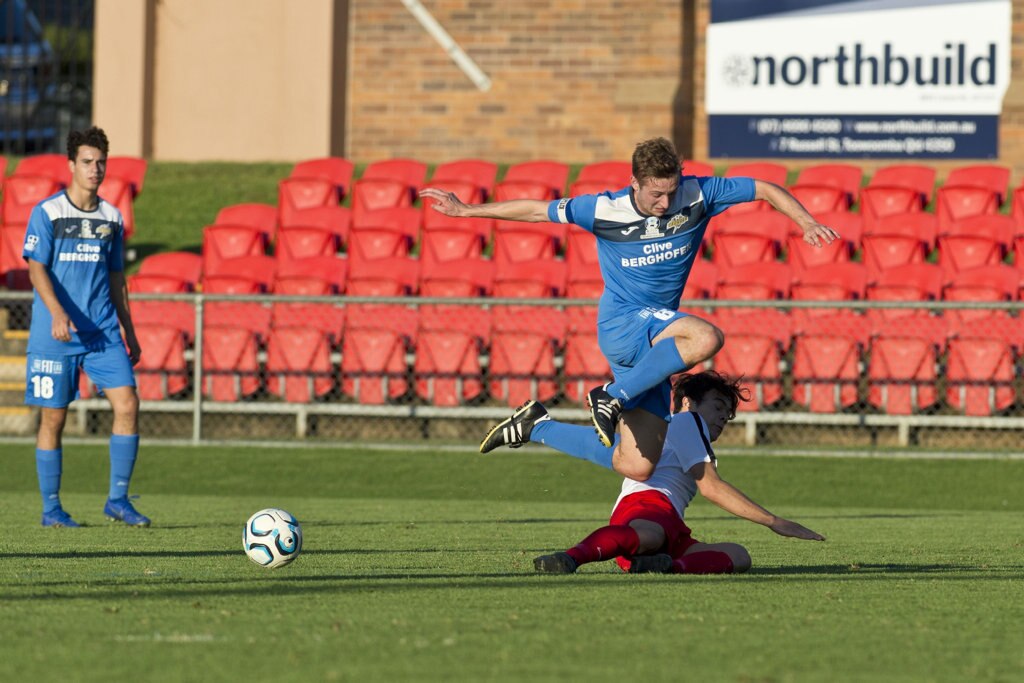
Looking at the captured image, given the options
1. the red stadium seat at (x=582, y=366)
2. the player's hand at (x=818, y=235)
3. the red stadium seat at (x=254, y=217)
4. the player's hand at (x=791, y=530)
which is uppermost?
the red stadium seat at (x=254, y=217)

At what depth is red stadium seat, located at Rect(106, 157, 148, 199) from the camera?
17.3 metres

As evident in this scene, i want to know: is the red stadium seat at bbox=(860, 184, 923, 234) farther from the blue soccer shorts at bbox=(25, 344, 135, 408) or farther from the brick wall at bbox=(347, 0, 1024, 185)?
the blue soccer shorts at bbox=(25, 344, 135, 408)

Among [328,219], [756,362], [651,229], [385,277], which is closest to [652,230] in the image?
[651,229]

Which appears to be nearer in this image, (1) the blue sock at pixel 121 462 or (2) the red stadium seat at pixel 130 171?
(1) the blue sock at pixel 121 462

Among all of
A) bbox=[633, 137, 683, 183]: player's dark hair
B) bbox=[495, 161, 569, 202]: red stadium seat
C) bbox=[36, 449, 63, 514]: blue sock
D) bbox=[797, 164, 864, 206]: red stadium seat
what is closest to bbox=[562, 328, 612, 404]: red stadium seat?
bbox=[495, 161, 569, 202]: red stadium seat

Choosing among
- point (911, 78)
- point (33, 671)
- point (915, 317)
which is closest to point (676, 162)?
point (33, 671)

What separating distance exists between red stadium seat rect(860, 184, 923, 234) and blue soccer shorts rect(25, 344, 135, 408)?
9.37 meters

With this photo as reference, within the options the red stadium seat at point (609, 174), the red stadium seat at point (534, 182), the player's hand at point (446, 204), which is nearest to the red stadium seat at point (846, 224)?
the red stadium seat at point (609, 174)

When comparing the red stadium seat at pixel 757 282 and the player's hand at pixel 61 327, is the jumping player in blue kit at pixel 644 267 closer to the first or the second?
the player's hand at pixel 61 327

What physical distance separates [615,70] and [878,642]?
57.4ft

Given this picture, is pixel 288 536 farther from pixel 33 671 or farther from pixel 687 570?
pixel 33 671

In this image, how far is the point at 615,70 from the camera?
21.5 m

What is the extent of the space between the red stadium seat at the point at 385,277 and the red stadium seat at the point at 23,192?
13.8 ft

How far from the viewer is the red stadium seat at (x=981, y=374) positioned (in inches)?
499
